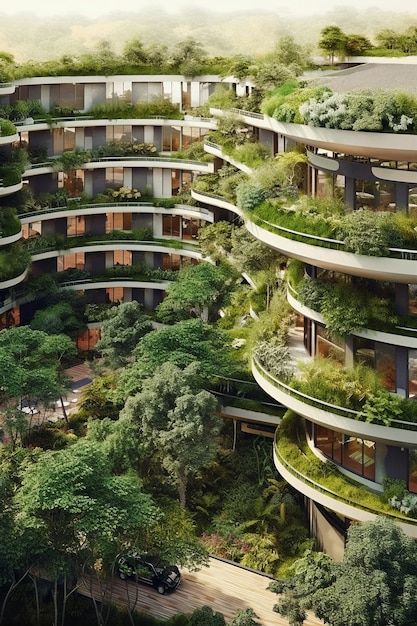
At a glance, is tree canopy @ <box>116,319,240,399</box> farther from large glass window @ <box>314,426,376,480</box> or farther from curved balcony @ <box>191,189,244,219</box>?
curved balcony @ <box>191,189,244,219</box>

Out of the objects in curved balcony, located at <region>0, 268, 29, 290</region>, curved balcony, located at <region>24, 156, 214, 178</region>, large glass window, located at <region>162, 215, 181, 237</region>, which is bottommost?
curved balcony, located at <region>0, 268, 29, 290</region>

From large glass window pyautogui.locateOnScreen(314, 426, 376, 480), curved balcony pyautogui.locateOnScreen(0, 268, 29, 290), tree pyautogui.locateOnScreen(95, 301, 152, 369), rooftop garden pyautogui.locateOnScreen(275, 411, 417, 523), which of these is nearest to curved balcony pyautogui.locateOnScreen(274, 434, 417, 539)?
rooftop garden pyautogui.locateOnScreen(275, 411, 417, 523)

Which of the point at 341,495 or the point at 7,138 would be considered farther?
the point at 7,138

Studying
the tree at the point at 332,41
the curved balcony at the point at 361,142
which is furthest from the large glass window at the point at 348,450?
the tree at the point at 332,41

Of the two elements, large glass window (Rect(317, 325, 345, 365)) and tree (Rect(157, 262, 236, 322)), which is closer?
large glass window (Rect(317, 325, 345, 365))

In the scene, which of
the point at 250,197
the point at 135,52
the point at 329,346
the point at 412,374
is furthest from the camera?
the point at 135,52

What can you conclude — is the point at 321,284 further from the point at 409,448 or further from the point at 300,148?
the point at 300,148

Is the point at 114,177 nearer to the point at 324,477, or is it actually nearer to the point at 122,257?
the point at 122,257

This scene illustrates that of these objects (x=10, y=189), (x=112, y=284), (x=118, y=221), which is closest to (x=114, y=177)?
(x=118, y=221)
